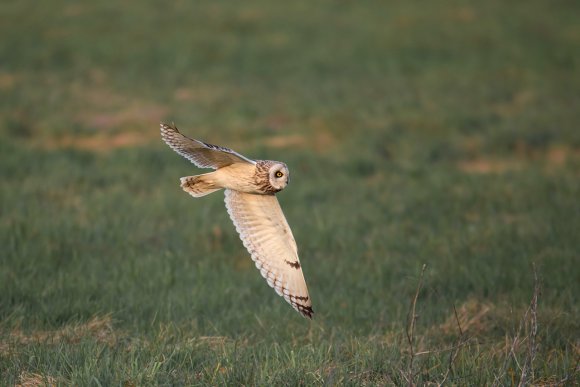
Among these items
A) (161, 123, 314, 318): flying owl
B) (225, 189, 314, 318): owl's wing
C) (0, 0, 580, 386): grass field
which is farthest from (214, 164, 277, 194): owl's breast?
(0, 0, 580, 386): grass field

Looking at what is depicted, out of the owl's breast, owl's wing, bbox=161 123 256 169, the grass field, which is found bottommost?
the grass field

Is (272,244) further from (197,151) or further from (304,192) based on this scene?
(304,192)

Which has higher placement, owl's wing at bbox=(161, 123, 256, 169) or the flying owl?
owl's wing at bbox=(161, 123, 256, 169)

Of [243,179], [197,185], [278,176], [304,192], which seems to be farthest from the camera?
[304,192]

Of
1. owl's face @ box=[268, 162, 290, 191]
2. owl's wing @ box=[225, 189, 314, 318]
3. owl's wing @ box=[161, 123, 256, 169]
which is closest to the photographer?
owl's face @ box=[268, 162, 290, 191]

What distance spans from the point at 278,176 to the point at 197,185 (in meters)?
0.61

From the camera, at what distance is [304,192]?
10.8 metres

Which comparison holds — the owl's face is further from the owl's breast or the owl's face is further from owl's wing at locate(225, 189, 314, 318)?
owl's wing at locate(225, 189, 314, 318)

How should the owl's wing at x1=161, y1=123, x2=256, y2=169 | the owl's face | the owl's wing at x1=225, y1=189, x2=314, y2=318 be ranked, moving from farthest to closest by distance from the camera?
the owl's wing at x1=225, y1=189, x2=314, y2=318, the owl's wing at x1=161, y1=123, x2=256, y2=169, the owl's face

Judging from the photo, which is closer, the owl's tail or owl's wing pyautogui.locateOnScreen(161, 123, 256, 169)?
owl's wing pyautogui.locateOnScreen(161, 123, 256, 169)

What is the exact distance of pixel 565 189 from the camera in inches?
430

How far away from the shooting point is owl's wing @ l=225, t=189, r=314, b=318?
18.7 ft

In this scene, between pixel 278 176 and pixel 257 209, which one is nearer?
pixel 278 176

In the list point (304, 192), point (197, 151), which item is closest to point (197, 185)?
point (197, 151)
